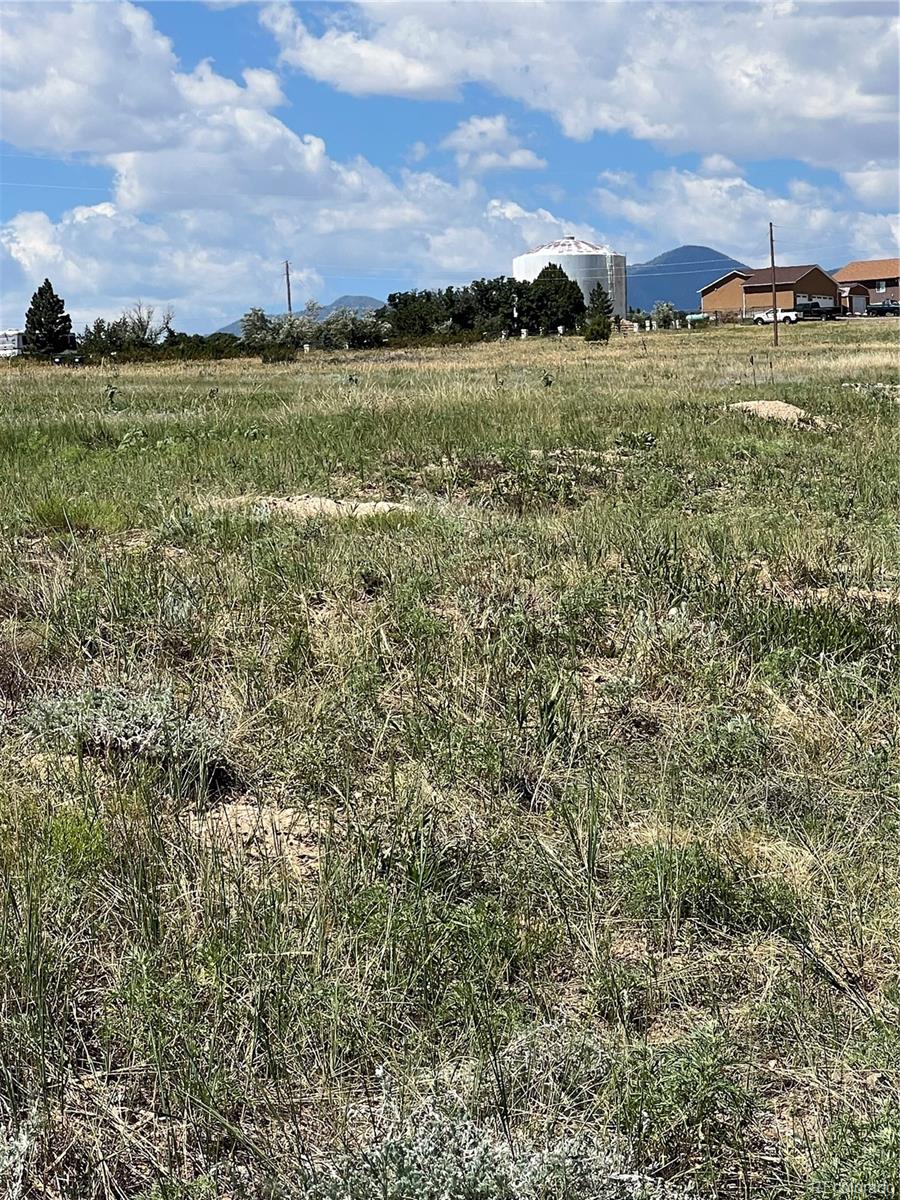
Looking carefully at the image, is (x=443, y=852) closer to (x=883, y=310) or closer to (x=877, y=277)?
(x=883, y=310)

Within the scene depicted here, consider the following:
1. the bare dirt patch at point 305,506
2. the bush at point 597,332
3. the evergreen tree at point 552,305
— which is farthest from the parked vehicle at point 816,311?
the bare dirt patch at point 305,506

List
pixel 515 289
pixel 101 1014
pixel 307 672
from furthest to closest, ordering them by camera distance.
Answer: pixel 515 289, pixel 307 672, pixel 101 1014

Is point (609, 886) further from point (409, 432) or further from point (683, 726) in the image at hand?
point (409, 432)

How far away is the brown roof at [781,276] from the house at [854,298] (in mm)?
10353

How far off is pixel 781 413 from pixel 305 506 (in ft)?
28.6

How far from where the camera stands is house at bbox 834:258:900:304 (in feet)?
481

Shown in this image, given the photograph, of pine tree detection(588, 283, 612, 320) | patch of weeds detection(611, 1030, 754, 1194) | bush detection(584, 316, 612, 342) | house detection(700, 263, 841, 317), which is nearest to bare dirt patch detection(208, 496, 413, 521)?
patch of weeds detection(611, 1030, 754, 1194)

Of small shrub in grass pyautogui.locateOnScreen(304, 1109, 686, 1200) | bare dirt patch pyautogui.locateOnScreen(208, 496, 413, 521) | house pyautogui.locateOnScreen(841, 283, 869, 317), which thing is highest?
house pyautogui.locateOnScreen(841, 283, 869, 317)

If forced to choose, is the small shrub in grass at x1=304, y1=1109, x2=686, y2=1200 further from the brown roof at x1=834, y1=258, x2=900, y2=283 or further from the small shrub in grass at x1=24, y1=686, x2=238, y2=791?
the brown roof at x1=834, y1=258, x2=900, y2=283

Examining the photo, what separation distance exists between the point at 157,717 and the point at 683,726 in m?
2.26

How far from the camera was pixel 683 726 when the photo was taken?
16.1 feet

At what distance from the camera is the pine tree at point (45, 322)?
97.7 metres

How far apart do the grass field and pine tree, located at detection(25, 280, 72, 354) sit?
97492 mm

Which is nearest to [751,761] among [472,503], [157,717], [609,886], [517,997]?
[609,886]
